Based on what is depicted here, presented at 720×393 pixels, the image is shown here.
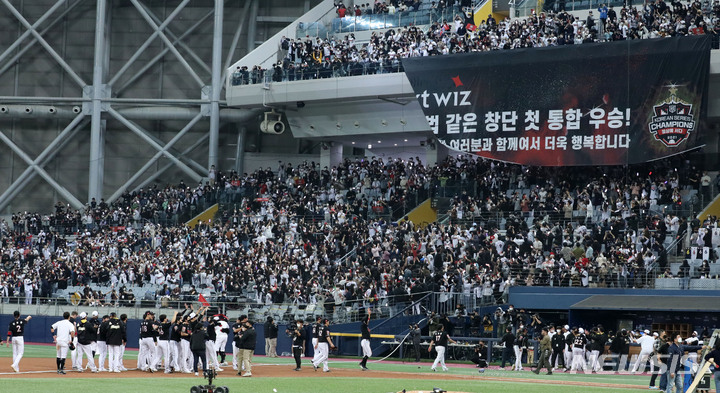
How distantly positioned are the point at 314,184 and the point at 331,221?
582 cm

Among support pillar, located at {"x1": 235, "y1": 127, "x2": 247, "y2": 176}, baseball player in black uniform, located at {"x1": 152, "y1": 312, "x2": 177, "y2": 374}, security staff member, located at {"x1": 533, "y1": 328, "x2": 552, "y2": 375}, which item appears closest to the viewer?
baseball player in black uniform, located at {"x1": 152, "y1": 312, "x2": 177, "y2": 374}

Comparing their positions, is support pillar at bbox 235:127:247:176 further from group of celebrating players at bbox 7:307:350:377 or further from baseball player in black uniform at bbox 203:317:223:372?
baseball player in black uniform at bbox 203:317:223:372

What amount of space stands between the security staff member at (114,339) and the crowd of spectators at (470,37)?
25435 millimetres

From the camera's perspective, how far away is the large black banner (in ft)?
145

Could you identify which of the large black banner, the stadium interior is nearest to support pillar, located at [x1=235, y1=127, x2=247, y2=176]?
the stadium interior

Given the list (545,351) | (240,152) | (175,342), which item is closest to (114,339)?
(175,342)

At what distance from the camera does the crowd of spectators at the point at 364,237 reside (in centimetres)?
3966

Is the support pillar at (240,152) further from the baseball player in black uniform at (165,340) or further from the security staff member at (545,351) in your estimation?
the baseball player in black uniform at (165,340)

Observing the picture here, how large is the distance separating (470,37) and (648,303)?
18481 millimetres

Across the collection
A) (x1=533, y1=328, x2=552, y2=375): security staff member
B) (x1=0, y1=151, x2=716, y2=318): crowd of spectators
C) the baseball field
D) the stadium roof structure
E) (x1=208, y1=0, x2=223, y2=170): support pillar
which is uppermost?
(x1=208, y1=0, x2=223, y2=170): support pillar

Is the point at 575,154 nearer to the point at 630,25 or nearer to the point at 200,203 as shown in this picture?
the point at 630,25

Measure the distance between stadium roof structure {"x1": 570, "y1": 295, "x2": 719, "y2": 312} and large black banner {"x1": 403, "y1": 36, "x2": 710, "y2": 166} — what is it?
9.64 meters

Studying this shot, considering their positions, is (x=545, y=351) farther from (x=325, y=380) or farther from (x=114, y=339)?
(x=114, y=339)

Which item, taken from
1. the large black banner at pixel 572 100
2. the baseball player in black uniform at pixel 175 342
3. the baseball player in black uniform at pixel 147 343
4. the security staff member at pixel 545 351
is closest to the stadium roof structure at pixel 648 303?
the security staff member at pixel 545 351
